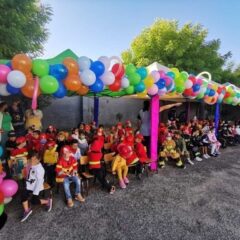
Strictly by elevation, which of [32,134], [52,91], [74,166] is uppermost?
[52,91]

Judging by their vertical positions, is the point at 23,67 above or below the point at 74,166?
above

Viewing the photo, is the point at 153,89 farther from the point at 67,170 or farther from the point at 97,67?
the point at 67,170

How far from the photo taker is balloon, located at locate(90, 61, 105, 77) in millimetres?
4141

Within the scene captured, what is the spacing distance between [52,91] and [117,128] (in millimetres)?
3400

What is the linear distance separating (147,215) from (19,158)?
9.11 ft

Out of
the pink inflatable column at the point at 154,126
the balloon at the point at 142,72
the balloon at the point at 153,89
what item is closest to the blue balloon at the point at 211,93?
the pink inflatable column at the point at 154,126

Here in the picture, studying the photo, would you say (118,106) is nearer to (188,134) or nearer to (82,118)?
(82,118)

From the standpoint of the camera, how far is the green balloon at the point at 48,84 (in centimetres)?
360

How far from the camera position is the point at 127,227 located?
3451 millimetres

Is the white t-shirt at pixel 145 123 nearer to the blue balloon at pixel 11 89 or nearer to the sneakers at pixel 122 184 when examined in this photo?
the sneakers at pixel 122 184

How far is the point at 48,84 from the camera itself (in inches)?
142

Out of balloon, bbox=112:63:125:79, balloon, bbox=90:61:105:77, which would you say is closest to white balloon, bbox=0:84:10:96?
balloon, bbox=90:61:105:77

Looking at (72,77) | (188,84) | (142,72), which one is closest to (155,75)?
(142,72)

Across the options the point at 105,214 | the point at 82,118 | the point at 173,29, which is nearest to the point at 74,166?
the point at 105,214
